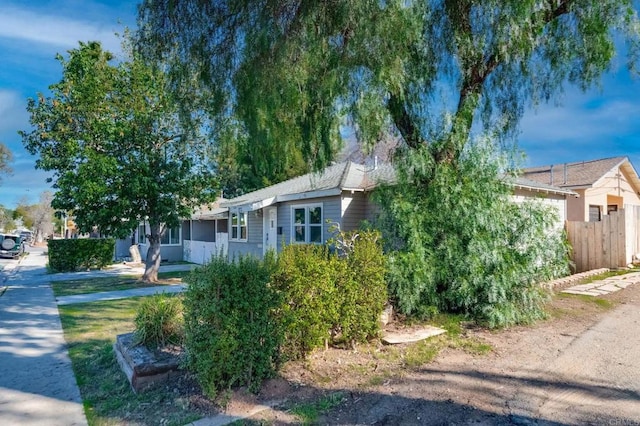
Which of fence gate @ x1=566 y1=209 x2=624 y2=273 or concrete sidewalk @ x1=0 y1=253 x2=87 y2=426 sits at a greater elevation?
fence gate @ x1=566 y1=209 x2=624 y2=273

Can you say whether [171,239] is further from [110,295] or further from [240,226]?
[110,295]

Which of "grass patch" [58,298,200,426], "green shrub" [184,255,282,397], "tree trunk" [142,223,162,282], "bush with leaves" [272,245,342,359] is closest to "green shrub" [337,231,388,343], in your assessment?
"bush with leaves" [272,245,342,359]

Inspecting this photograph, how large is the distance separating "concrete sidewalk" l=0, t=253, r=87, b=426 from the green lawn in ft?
8.34

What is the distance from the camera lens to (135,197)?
41.2ft

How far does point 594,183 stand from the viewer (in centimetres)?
1612

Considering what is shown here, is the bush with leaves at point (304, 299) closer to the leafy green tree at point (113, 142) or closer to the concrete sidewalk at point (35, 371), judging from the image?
the concrete sidewalk at point (35, 371)

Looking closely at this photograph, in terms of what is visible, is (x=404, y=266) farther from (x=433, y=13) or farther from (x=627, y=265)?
(x=627, y=265)

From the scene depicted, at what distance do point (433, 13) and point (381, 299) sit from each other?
5528 millimetres

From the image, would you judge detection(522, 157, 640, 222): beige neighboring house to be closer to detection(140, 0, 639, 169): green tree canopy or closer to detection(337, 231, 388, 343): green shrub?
detection(140, 0, 639, 169): green tree canopy

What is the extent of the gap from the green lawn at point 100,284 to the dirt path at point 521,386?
8833 mm

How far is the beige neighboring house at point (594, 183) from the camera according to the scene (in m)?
16.6

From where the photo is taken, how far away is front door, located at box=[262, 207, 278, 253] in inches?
594

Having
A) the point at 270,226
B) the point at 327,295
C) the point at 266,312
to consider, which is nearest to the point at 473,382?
the point at 327,295

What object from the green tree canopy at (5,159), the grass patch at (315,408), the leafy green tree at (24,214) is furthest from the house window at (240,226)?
the leafy green tree at (24,214)
